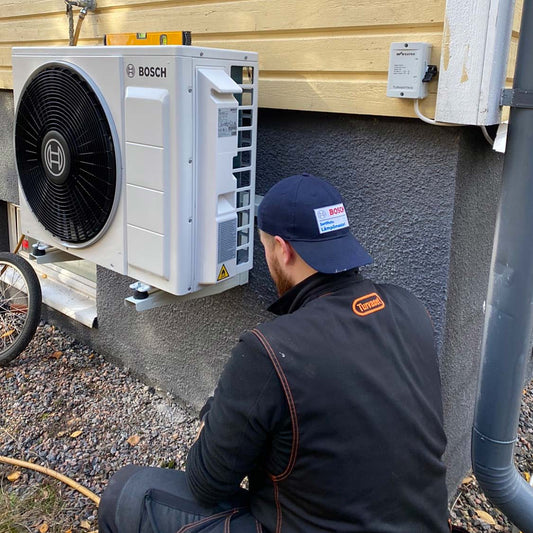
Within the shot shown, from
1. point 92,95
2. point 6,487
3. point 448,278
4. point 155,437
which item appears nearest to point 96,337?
point 155,437

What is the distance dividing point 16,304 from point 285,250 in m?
3.12

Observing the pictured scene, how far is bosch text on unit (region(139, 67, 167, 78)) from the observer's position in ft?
7.00

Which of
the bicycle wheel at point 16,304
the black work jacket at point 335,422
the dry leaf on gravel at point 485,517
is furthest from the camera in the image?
the bicycle wheel at point 16,304

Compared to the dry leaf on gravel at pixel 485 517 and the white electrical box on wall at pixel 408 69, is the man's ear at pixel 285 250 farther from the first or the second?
the dry leaf on gravel at pixel 485 517

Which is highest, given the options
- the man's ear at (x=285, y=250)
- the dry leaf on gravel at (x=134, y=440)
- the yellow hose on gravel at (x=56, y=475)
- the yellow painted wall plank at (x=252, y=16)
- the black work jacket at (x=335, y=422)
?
the yellow painted wall plank at (x=252, y=16)

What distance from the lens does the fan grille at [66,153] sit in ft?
7.79

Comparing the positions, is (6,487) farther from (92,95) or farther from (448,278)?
(448,278)

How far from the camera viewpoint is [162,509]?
1830mm

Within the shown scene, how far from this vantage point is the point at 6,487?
2.77 m

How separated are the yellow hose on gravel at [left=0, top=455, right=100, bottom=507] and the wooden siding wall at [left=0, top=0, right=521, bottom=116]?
1848 mm

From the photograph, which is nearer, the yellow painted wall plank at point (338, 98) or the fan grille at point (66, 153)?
the yellow painted wall plank at point (338, 98)

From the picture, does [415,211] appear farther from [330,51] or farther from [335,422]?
[335,422]

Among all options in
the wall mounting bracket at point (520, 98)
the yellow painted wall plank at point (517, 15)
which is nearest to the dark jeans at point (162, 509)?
the wall mounting bracket at point (520, 98)

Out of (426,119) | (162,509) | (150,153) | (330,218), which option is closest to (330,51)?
(426,119)
